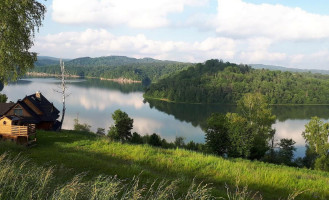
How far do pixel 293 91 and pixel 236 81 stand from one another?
130 ft

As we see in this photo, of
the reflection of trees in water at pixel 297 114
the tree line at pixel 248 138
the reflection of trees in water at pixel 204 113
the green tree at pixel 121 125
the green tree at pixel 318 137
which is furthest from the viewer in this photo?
the reflection of trees in water at pixel 297 114

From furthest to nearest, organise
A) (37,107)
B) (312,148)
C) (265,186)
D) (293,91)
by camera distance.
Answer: (293,91) < (312,148) < (37,107) < (265,186)

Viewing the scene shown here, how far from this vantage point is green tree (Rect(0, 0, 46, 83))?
1275cm


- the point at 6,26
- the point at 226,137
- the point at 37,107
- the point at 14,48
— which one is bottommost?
the point at 226,137

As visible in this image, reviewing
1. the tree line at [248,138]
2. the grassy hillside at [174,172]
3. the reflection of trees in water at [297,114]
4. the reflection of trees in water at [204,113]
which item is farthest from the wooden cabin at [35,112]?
the reflection of trees in water at [297,114]

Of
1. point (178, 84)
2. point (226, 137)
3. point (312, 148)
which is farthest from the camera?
point (178, 84)

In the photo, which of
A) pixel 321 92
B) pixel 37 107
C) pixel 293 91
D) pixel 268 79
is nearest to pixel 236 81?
pixel 268 79

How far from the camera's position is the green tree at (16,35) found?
1275cm

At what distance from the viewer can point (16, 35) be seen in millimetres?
13273

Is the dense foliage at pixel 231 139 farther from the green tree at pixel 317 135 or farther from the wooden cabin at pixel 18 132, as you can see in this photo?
the wooden cabin at pixel 18 132

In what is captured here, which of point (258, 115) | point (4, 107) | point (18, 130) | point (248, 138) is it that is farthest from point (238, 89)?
point (18, 130)

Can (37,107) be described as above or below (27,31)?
below

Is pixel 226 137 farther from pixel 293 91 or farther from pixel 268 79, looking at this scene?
pixel 268 79

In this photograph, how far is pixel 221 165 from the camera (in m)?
12.3
